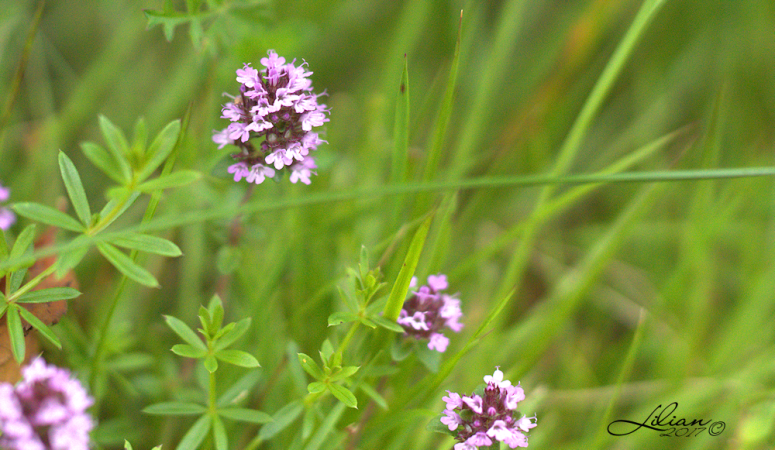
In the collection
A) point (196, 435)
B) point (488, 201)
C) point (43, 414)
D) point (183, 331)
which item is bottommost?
point (43, 414)

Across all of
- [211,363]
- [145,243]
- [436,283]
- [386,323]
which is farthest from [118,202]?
[436,283]

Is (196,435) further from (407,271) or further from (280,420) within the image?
(407,271)

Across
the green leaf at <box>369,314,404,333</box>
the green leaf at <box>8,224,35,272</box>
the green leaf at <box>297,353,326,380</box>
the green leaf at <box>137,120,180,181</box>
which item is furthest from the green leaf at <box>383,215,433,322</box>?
the green leaf at <box>8,224,35,272</box>

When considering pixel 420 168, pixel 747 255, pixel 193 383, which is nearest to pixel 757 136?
pixel 747 255

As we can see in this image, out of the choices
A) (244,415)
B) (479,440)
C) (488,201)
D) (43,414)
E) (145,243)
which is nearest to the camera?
(43,414)

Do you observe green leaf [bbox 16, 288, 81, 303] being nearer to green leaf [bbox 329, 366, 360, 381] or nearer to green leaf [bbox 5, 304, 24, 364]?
green leaf [bbox 5, 304, 24, 364]

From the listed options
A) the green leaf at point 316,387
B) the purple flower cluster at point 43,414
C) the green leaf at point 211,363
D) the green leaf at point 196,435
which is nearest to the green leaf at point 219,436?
the green leaf at point 196,435

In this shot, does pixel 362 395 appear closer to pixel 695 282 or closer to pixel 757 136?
pixel 695 282
